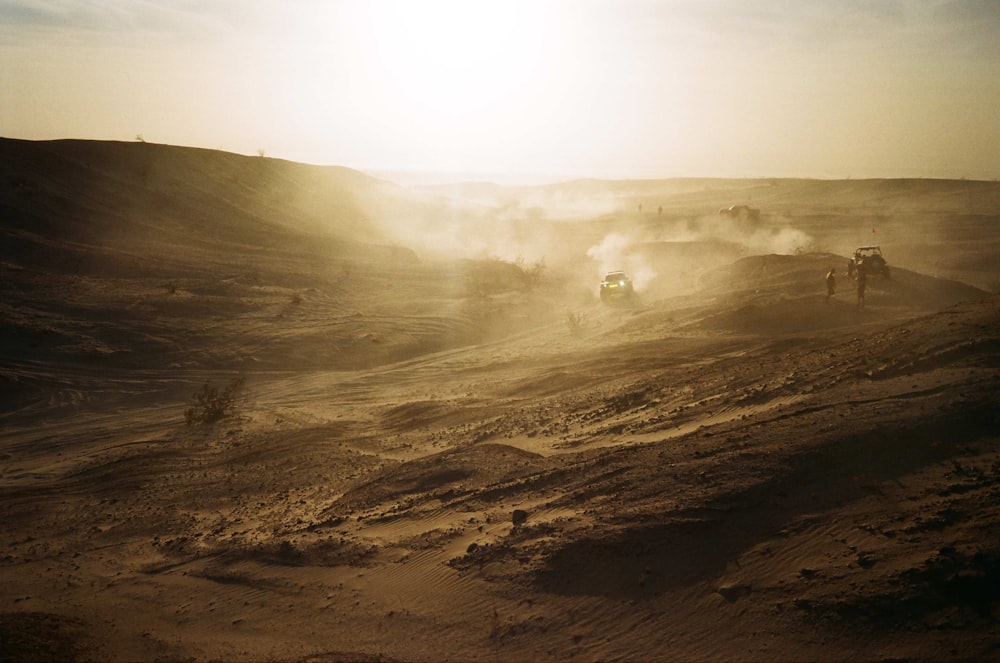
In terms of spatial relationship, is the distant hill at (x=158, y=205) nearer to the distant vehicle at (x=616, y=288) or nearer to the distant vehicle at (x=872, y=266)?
the distant vehicle at (x=616, y=288)

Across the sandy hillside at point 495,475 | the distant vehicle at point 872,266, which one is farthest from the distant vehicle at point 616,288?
the distant vehicle at point 872,266

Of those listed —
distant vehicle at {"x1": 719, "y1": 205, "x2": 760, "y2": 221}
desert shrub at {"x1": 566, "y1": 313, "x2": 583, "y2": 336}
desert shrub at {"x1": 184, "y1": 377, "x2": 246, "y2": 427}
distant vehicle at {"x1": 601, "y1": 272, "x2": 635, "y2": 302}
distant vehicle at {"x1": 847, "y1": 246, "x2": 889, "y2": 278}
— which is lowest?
desert shrub at {"x1": 184, "y1": 377, "x2": 246, "y2": 427}

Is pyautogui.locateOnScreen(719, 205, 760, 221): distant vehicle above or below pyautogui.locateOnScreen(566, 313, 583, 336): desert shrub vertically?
above

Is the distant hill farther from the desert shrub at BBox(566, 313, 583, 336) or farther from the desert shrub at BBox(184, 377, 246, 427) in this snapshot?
the desert shrub at BBox(566, 313, 583, 336)

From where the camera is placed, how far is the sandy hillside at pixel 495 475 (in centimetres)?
742

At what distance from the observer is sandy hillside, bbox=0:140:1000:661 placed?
742 cm

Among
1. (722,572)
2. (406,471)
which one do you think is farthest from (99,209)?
(722,572)

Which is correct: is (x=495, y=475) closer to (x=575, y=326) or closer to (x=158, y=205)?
(x=575, y=326)

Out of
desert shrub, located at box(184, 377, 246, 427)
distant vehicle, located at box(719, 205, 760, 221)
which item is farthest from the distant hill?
distant vehicle, located at box(719, 205, 760, 221)

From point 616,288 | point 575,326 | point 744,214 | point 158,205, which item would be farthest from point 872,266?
point 744,214

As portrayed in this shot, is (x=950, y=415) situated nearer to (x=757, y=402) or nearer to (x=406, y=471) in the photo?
(x=757, y=402)

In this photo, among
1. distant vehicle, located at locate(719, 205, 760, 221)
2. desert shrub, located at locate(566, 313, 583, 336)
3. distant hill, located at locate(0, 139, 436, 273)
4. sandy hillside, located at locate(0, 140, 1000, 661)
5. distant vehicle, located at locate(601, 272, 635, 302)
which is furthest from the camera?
distant vehicle, located at locate(719, 205, 760, 221)

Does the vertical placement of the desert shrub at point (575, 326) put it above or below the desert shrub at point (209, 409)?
above

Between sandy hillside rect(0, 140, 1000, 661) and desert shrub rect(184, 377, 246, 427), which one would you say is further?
desert shrub rect(184, 377, 246, 427)
